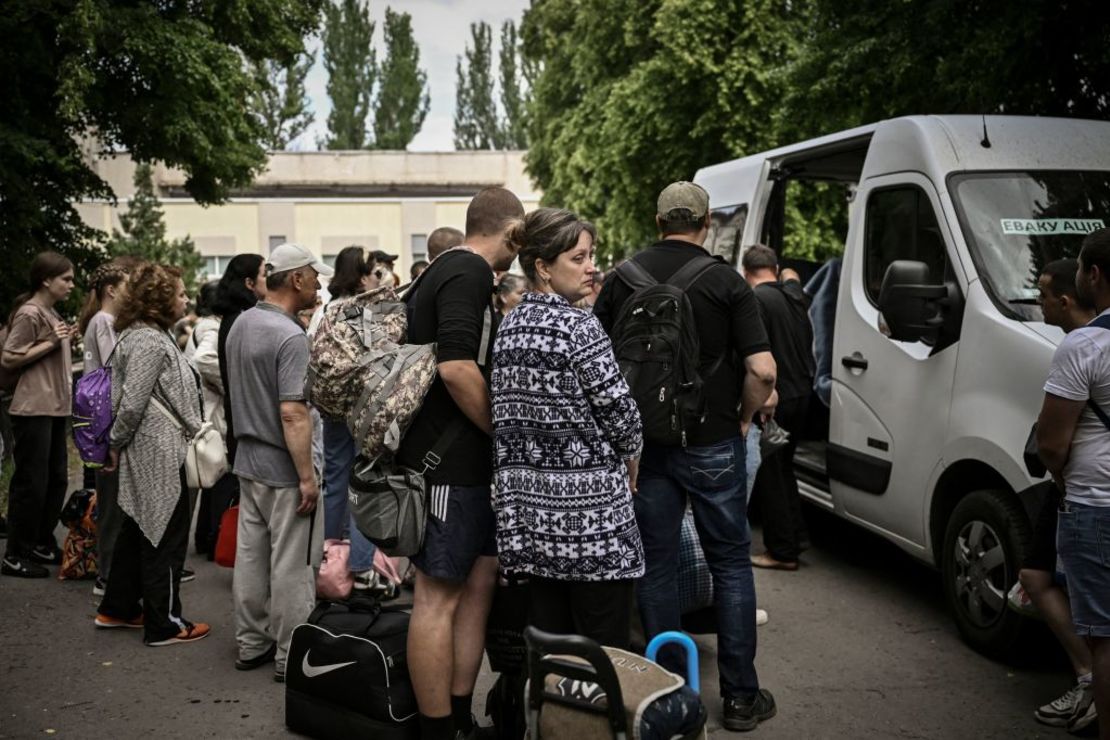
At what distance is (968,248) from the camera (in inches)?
219

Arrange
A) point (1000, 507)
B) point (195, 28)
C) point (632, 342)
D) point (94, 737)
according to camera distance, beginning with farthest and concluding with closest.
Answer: point (195, 28), point (1000, 507), point (94, 737), point (632, 342)

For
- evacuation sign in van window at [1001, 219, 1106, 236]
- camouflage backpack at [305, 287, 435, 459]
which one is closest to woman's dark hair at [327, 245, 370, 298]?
camouflage backpack at [305, 287, 435, 459]

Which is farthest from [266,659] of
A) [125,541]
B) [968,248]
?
[968,248]

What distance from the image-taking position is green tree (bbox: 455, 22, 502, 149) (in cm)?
5819

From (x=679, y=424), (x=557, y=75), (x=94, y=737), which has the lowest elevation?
(x=94, y=737)

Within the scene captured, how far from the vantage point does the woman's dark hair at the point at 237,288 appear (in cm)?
632

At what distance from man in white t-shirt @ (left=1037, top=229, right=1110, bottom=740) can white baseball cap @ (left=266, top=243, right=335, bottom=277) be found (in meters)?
3.26

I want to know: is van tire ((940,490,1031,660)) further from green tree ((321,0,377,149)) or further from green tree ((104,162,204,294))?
A: green tree ((321,0,377,149))

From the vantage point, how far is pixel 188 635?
5.85 metres

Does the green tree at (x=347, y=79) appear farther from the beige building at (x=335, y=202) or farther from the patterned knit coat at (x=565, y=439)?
the patterned knit coat at (x=565, y=439)

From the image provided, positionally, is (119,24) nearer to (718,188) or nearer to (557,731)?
(718,188)

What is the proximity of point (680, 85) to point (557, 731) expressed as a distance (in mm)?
20841

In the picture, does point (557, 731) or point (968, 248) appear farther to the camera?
point (968, 248)

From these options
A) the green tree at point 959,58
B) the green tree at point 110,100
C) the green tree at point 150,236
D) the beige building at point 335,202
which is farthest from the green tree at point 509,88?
the green tree at point 959,58
